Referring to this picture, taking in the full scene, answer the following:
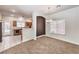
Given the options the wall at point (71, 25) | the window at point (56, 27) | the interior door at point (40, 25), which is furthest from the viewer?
the wall at point (71, 25)

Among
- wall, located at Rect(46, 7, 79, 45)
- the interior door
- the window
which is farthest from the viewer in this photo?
wall, located at Rect(46, 7, 79, 45)

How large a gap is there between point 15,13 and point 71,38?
335cm

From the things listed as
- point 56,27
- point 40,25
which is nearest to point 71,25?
point 56,27

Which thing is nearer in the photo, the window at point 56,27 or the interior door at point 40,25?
the interior door at point 40,25

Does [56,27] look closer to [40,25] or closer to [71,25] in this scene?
[40,25]

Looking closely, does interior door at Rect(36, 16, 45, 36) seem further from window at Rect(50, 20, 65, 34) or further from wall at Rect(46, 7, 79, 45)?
wall at Rect(46, 7, 79, 45)

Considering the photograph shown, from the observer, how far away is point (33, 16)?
162 inches

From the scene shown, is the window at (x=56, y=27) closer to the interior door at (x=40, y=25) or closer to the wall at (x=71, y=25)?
the wall at (x=71, y=25)

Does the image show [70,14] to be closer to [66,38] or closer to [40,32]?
[66,38]

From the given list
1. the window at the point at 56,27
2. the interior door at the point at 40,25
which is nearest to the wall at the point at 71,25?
the window at the point at 56,27

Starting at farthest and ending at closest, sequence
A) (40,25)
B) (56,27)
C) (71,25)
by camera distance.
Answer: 1. (71,25)
2. (56,27)
3. (40,25)

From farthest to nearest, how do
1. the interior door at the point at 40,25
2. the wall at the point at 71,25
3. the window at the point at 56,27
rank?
the wall at the point at 71,25 < the window at the point at 56,27 < the interior door at the point at 40,25

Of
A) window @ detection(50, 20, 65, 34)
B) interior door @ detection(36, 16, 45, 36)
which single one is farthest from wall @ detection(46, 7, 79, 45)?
interior door @ detection(36, 16, 45, 36)
